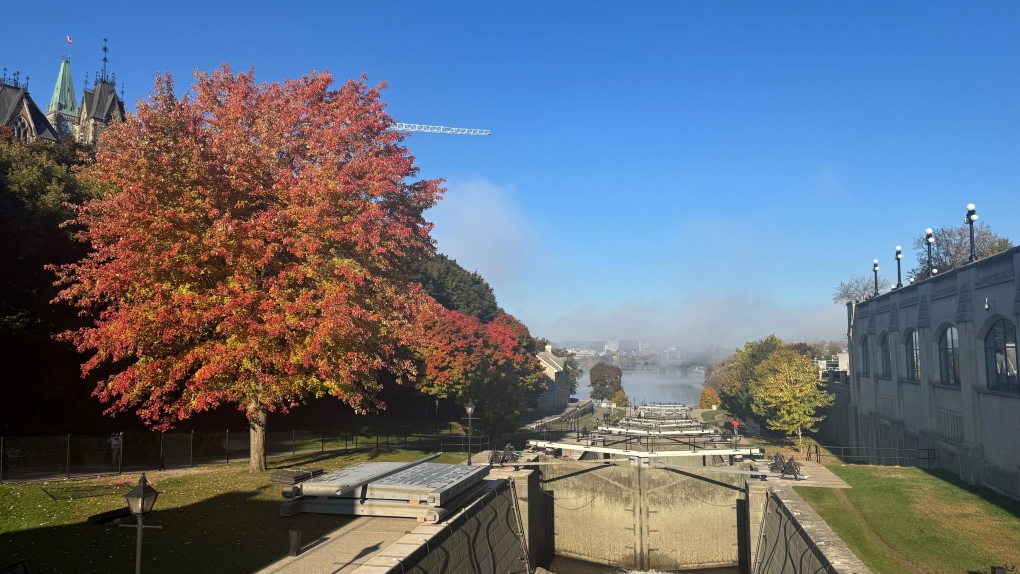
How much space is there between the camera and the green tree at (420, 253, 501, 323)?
91.7m

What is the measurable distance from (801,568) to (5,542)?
797 inches

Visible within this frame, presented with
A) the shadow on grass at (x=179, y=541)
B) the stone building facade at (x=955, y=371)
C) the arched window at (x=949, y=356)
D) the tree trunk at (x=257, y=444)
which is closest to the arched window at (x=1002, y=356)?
the stone building facade at (x=955, y=371)

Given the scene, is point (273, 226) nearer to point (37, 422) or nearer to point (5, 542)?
point (5, 542)

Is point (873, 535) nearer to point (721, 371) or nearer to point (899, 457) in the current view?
point (899, 457)

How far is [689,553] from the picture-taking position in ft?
97.1

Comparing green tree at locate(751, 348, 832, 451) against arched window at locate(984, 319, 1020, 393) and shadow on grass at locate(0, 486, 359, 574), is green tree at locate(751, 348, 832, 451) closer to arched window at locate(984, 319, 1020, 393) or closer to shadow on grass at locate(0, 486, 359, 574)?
arched window at locate(984, 319, 1020, 393)

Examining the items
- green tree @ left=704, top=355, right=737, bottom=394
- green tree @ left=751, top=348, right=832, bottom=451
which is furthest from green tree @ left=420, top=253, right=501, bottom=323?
green tree @ left=751, top=348, right=832, bottom=451

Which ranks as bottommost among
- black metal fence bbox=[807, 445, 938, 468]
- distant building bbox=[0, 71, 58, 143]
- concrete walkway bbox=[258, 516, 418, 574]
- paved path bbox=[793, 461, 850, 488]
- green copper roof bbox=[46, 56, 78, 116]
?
black metal fence bbox=[807, 445, 938, 468]

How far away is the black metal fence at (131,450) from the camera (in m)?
21.4

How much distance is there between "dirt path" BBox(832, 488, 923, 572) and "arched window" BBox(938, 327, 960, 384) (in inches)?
397

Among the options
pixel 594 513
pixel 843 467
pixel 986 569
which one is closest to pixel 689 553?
pixel 594 513

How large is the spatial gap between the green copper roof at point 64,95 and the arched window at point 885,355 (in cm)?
15053

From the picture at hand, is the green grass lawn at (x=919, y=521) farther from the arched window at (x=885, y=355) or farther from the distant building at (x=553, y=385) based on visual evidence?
the distant building at (x=553, y=385)

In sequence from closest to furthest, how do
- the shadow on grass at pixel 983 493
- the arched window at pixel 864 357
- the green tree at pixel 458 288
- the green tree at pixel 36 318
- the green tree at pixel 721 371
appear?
1. the shadow on grass at pixel 983 493
2. the green tree at pixel 36 318
3. the arched window at pixel 864 357
4. the green tree at pixel 458 288
5. the green tree at pixel 721 371
